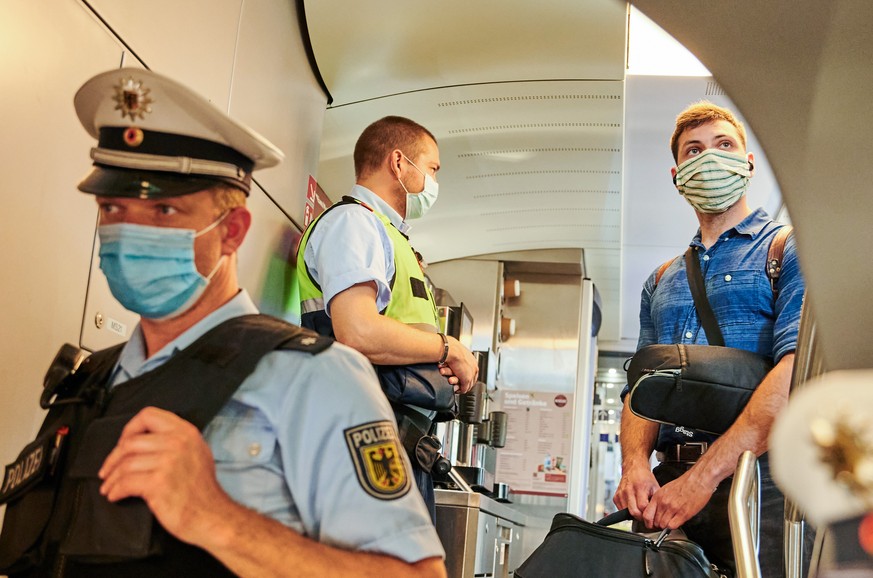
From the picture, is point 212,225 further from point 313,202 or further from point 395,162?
point 395,162

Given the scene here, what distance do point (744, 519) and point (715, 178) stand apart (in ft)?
2.13

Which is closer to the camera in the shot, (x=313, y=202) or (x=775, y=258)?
(x=313, y=202)

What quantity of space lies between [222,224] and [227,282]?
0.15 feet

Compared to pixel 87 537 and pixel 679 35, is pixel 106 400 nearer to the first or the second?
pixel 87 537

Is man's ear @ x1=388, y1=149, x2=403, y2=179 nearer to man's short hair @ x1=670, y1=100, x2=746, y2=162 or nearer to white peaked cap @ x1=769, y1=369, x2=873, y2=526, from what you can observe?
man's short hair @ x1=670, y1=100, x2=746, y2=162

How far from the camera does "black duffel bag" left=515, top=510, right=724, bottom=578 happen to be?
1328 millimetres

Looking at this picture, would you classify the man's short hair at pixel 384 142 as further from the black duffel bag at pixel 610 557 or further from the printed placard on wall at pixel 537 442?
the printed placard on wall at pixel 537 442

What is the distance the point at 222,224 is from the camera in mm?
719

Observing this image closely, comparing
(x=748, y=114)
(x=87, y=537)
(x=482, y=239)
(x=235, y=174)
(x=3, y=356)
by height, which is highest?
(x=482, y=239)

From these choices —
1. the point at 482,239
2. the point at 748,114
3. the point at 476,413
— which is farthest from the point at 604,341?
the point at 748,114

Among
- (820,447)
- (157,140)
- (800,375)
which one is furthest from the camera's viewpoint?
(800,375)

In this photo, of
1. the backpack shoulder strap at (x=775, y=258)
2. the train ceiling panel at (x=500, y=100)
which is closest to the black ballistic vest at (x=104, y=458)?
the train ceiling panel at (x=500, y=100)

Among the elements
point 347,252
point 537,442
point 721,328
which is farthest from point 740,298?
point 537,442

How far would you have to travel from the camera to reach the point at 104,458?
0.66 m
